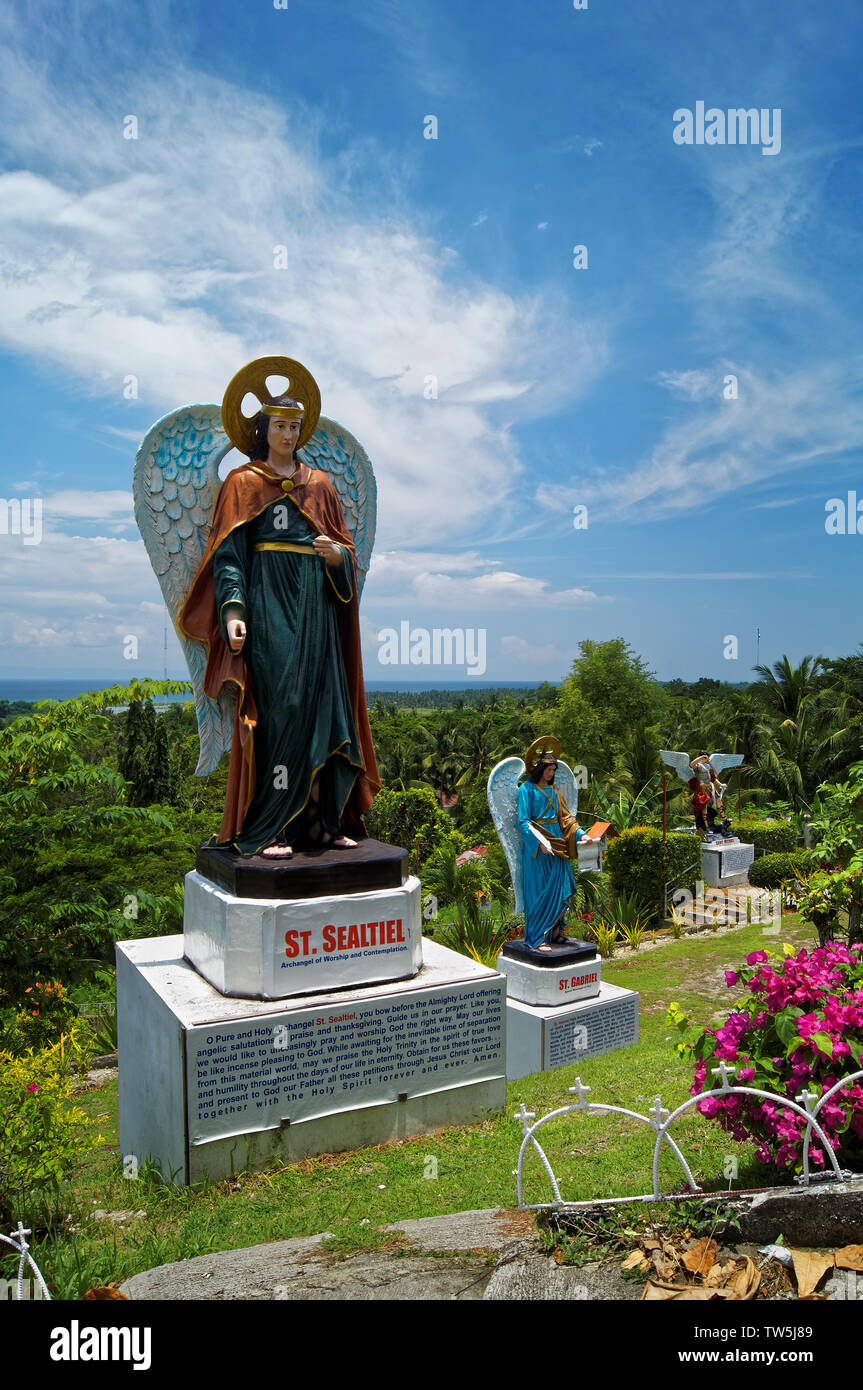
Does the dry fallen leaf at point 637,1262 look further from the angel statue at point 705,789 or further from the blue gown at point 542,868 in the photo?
the angel statue at point 705,789

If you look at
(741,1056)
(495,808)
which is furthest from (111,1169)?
(495,808)

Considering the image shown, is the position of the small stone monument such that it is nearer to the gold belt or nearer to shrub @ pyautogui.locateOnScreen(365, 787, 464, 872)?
the gold belt

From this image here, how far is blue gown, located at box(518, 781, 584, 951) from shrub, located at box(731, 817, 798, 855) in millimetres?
11574

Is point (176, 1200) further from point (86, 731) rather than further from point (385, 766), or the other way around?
point (385, 766)

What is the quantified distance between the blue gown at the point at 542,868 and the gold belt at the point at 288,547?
4519 millimetres

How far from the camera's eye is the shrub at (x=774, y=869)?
1783 cm

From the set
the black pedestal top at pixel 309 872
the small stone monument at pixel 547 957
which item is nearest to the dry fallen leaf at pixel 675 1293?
→ the black pedestal top at pixel 309 872

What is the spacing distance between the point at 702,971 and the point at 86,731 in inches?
360

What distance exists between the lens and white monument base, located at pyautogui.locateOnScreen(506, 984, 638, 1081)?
30.1ft

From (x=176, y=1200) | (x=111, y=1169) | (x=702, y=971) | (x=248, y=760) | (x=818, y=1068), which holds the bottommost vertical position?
(x=702, y=971)

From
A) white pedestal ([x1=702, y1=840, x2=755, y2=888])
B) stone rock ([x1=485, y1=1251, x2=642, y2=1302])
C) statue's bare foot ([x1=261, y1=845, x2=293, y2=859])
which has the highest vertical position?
statue's bare foot ([x1=261, y1=845, x2=293, y2=859])

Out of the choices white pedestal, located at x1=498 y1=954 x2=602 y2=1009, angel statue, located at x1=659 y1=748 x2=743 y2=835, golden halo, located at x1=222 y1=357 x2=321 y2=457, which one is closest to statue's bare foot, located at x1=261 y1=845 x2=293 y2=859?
golden halo, located at x1=222 y1=357 x2=321 y2=457

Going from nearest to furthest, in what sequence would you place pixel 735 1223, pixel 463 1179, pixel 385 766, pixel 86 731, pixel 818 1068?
pixel 735 1223 → pixel 818 1068 → pixel 463 1179 → pixel 86 731 → pixel 385 766

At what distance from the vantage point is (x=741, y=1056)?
144 inches
